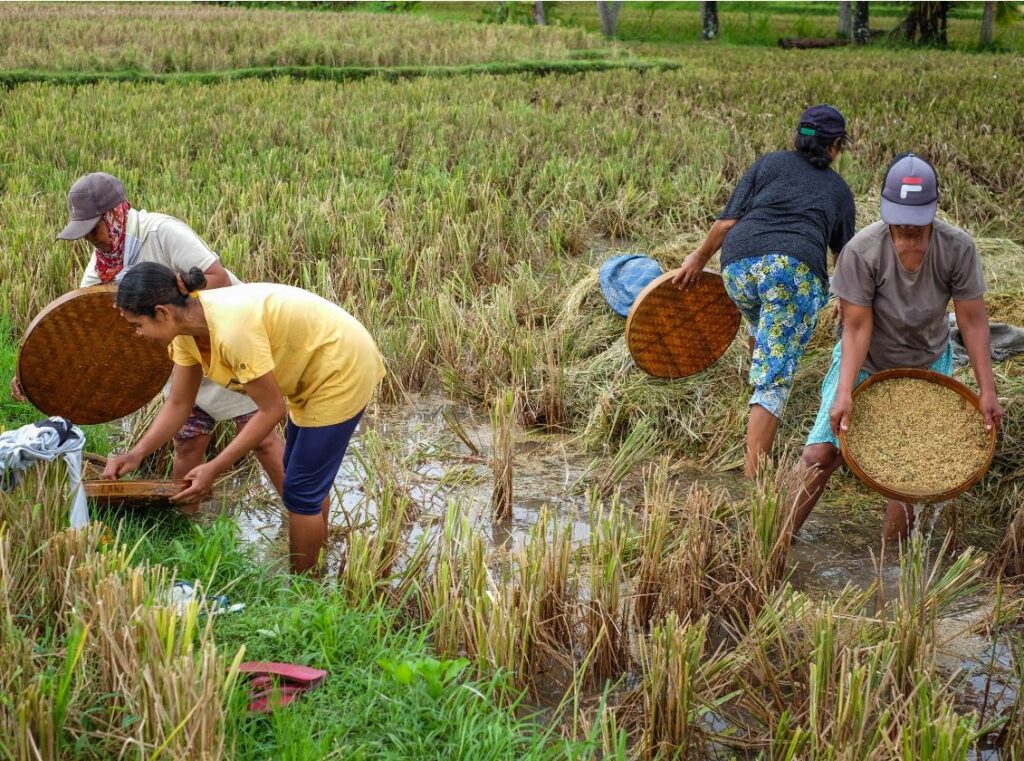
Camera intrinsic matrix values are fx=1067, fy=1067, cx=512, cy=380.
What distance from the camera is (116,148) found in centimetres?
891

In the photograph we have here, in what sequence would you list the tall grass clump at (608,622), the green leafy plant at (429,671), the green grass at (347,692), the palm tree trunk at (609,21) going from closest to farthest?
the green grass at (347,692) < the green leafy plant at (429,671) < the tall grass clump at (608,622) < the palm tree trunk at (609,21)

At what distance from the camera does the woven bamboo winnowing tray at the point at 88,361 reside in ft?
12.2

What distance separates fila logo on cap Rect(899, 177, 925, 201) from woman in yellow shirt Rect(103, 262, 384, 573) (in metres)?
1.72

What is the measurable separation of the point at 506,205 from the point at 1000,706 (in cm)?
549

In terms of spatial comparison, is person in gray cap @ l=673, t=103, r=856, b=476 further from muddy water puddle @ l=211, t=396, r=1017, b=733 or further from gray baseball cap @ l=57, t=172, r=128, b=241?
gray baseball cap @ l=57, t=172, r=128, b=241

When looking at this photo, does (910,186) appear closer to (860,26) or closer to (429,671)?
(429,671)

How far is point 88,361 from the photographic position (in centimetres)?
387

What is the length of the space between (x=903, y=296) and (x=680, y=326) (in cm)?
134

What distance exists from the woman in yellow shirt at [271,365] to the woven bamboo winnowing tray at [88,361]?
21.7 inches

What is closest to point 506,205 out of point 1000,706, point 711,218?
point 711,218

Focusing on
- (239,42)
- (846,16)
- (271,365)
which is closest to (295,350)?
(271,365)

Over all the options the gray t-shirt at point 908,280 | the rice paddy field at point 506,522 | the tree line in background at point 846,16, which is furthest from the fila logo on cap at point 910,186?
the tree line in background at point 846,16

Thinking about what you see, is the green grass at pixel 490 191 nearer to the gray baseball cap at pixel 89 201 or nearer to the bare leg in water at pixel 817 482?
the bare leg in water at pixel 817 482

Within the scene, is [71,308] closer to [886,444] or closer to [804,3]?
[886,444]
